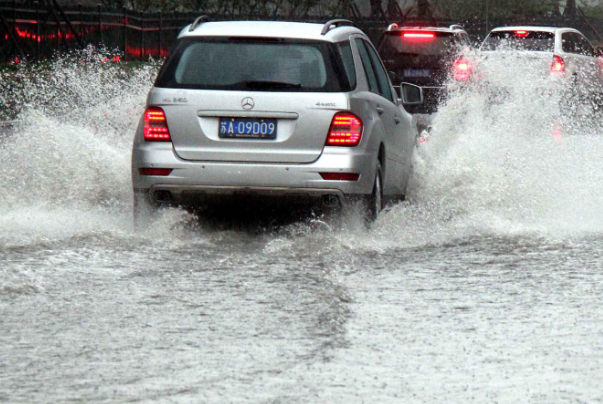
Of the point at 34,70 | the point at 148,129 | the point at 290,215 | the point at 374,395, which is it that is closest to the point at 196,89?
the point at 148,129

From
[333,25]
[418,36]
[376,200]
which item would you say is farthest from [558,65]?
[376,200]

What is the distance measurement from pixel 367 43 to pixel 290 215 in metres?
2.11

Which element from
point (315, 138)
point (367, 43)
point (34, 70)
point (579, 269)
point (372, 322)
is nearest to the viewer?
point (372, 322)

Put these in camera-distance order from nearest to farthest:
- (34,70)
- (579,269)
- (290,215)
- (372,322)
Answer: (372,322), (579,269), (290,215), (34,70)

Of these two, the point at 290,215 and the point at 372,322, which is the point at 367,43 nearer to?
the point at 290,215

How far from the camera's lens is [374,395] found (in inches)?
212

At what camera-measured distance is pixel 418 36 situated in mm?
20125

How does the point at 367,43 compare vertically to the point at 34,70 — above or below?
above

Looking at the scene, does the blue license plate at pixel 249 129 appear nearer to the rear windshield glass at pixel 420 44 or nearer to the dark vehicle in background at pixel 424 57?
the dark vehicle in background at pixel 424 57

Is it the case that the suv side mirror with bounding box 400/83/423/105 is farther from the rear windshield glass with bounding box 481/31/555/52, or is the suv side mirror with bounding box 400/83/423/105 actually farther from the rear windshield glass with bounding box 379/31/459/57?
the rear windshield glass with bounding box 481/31/555/52

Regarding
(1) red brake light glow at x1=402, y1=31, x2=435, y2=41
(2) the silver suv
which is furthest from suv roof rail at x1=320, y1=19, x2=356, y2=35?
(1) red brake light glow at x1=402, y1=31, x2=435, y2=41

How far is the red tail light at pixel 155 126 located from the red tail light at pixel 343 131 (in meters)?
1.15

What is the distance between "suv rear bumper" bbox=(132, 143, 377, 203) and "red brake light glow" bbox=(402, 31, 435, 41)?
35.0 ft

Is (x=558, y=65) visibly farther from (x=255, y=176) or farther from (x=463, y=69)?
(x=255, y=176)
